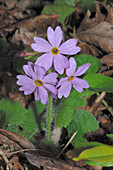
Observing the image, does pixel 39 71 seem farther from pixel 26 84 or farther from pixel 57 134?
pixel 57 134

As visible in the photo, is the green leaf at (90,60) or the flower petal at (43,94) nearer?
the flower petal at (43,94)

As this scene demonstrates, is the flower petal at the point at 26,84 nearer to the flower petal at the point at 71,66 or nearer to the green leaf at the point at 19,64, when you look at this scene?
the flower petal at the point at 71,66

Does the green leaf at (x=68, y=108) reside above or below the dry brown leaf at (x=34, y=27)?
below

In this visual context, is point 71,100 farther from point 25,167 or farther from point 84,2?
point 84,2

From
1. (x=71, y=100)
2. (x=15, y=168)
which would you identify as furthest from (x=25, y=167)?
(x=71, y=100)

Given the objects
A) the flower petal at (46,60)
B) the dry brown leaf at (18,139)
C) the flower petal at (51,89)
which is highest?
the flower petal at (46,60)

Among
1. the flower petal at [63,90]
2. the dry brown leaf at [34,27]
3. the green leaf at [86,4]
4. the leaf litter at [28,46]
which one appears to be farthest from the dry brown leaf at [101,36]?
the flower petal at [63,90]

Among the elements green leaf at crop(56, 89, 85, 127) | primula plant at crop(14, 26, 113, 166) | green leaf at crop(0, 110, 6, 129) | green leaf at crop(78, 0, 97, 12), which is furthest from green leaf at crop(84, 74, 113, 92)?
green leaf at crop(78, 0, 97, 12)
